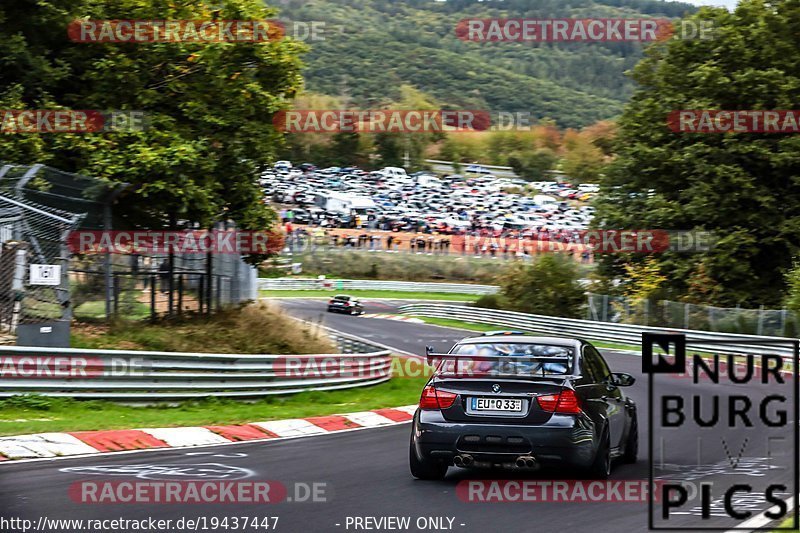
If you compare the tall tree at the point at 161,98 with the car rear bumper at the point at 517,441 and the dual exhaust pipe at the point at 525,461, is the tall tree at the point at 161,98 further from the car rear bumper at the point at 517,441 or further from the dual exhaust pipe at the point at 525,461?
the dual exhaust pipe at the point at 525,461

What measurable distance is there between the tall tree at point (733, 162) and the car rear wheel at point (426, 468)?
30376 millimetres

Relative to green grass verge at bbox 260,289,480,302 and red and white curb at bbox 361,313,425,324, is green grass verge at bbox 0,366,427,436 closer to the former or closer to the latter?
red and white curb at bbox 361,313,425,324

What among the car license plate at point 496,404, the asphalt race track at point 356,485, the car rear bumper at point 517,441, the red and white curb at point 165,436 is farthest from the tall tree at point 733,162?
the car license plate at point 496,404

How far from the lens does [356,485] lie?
1006 centimetres

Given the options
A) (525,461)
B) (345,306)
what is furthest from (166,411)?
(345,306)

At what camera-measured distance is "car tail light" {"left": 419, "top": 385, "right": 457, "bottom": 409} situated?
10226mm

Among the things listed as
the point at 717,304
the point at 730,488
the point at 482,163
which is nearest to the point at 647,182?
the point at 717,304

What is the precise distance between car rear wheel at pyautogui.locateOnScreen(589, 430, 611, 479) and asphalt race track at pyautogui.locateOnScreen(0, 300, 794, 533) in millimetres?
422

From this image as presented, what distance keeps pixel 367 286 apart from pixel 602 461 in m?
68.1

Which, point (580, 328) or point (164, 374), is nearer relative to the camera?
point (164, 374)

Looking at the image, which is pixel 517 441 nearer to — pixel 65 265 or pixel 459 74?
pixel 65 265

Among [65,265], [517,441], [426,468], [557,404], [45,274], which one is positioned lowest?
[426,468]

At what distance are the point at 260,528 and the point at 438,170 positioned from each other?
436 ft

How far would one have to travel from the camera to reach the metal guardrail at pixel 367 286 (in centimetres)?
7450
